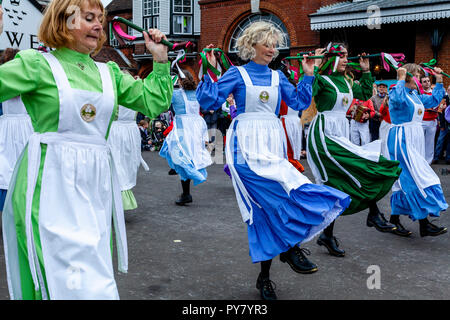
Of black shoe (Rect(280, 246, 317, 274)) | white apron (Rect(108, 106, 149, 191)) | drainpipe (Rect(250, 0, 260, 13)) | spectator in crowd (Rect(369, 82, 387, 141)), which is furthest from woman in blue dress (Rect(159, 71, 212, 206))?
drainpipe (Rect(250, 0, 260, 13))

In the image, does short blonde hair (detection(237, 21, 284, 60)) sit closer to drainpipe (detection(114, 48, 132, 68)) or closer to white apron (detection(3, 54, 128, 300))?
white apron (detection(3, 54, 128, 300))

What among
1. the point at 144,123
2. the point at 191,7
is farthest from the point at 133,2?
the point at 144,123

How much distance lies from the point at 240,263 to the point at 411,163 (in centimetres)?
219

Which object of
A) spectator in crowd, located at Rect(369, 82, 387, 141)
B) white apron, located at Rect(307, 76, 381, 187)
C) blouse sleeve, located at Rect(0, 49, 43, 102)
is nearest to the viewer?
blouse sleeve, located at Rect(0, 49, 43, 102)

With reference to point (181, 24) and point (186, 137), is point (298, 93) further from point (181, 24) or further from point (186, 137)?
point (181, 24)

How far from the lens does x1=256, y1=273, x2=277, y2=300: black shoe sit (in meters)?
3.43

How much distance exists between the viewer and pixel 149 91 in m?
2.53

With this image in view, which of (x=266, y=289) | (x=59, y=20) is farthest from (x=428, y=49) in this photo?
(x=59, y=20)

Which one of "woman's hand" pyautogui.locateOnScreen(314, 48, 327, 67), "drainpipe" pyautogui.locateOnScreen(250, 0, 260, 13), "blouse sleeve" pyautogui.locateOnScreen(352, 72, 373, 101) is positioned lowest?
"blouse sleeve" pyautogui.locateOnScreen(352, 72, 373, 101)

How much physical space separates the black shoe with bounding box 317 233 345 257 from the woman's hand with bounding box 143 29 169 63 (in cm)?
267

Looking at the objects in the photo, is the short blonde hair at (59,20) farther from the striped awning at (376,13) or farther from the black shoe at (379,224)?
the striped awning at (376,13)

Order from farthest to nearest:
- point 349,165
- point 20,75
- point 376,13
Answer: point 376,13 → point 349,165 → point 20,75

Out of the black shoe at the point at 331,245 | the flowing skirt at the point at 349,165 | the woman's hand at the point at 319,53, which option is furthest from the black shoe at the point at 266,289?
the woman's hand at the point at 319,53
